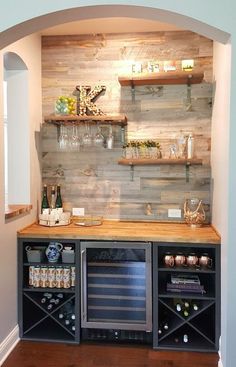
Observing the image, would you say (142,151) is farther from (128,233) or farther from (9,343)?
(9,343)

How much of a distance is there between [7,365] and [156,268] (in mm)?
1351

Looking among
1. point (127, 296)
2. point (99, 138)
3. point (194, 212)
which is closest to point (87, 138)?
point (99, 138)

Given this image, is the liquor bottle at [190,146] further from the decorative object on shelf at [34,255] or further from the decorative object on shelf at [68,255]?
the decorative object on shelf at [34,255]

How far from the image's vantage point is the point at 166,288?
3.01 metres

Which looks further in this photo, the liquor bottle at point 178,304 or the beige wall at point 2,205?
the liquor bottle at point 178,304

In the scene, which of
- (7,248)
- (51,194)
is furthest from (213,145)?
(7,248)

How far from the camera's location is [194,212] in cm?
336

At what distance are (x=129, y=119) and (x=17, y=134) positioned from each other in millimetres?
1092

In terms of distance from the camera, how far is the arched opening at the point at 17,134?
3.27 meters

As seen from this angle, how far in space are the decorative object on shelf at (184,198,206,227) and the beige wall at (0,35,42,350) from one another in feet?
4.80

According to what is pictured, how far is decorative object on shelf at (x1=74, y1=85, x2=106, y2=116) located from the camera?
11.3ft

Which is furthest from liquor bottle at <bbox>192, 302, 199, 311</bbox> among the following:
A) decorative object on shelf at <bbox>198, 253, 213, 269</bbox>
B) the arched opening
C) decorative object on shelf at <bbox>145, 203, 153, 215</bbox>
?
the arched opening

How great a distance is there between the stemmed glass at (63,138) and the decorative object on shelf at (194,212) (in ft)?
4.25

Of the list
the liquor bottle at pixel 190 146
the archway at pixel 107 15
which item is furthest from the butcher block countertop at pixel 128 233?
the archway at pixel 107 15
